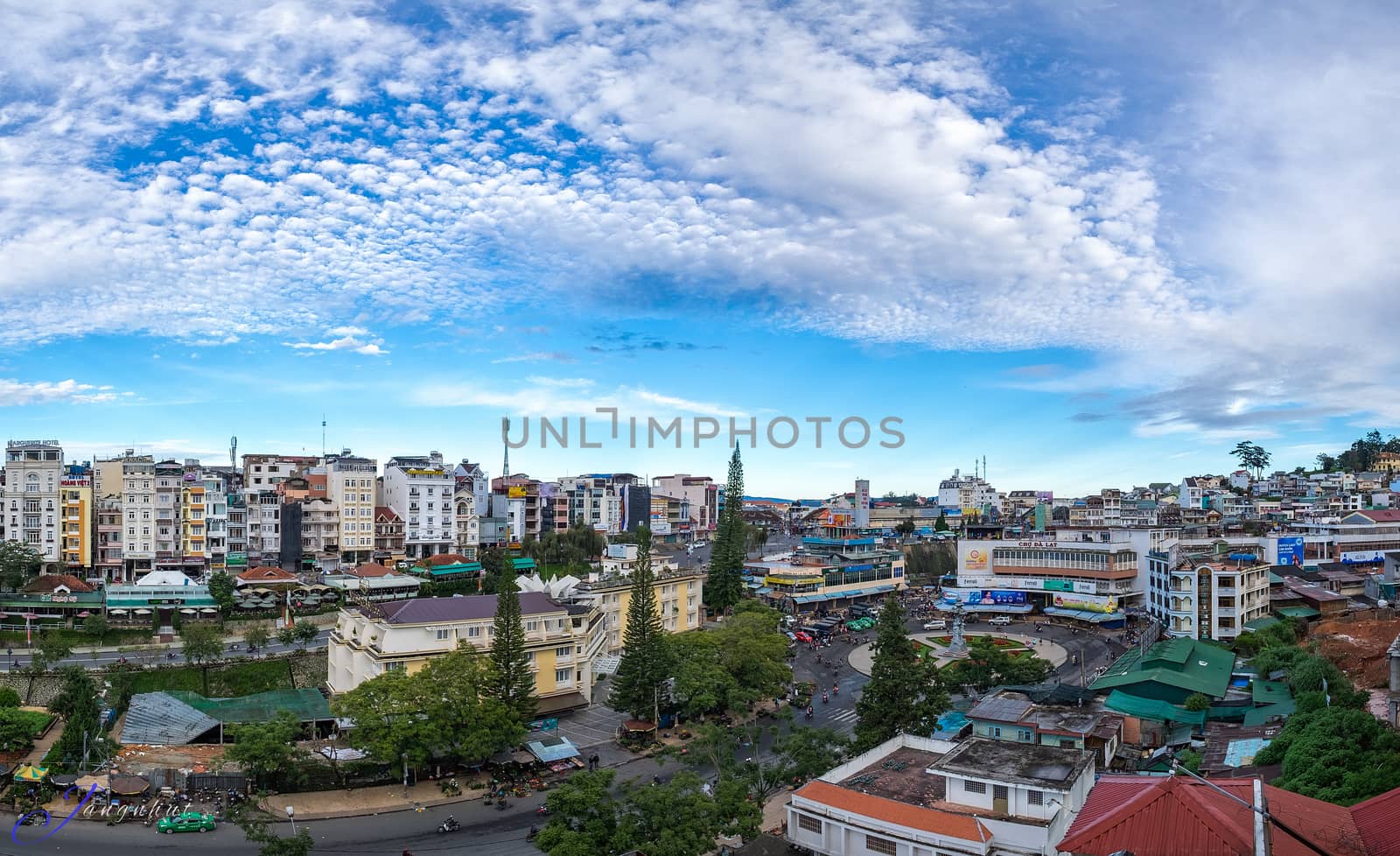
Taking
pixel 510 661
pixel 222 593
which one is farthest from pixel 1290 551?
pixel 222 593

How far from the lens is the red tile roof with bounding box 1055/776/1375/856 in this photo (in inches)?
620

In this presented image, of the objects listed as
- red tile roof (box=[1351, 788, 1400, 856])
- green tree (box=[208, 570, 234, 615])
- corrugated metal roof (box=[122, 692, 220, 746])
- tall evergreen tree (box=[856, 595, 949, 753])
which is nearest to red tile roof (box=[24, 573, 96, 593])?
green tree (box=[208, 570, 234, 615])

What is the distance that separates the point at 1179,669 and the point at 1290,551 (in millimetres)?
32968

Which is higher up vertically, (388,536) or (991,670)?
(388,536)

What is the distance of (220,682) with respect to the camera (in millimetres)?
40625

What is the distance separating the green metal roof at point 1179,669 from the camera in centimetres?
3262

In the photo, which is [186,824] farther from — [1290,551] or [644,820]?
[1290,551]

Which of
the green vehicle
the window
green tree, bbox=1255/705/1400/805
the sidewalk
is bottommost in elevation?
the sidewalk

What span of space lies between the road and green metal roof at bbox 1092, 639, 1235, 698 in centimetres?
3397

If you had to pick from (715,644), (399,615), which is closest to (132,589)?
(399,615)

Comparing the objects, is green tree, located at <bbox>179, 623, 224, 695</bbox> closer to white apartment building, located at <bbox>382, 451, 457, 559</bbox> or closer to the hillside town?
the hillside town

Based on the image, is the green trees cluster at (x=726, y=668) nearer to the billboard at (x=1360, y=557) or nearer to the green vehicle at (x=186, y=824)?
the green vehicle at (x=186, y=824)

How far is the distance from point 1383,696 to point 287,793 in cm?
3218

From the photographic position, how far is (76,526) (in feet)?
188
